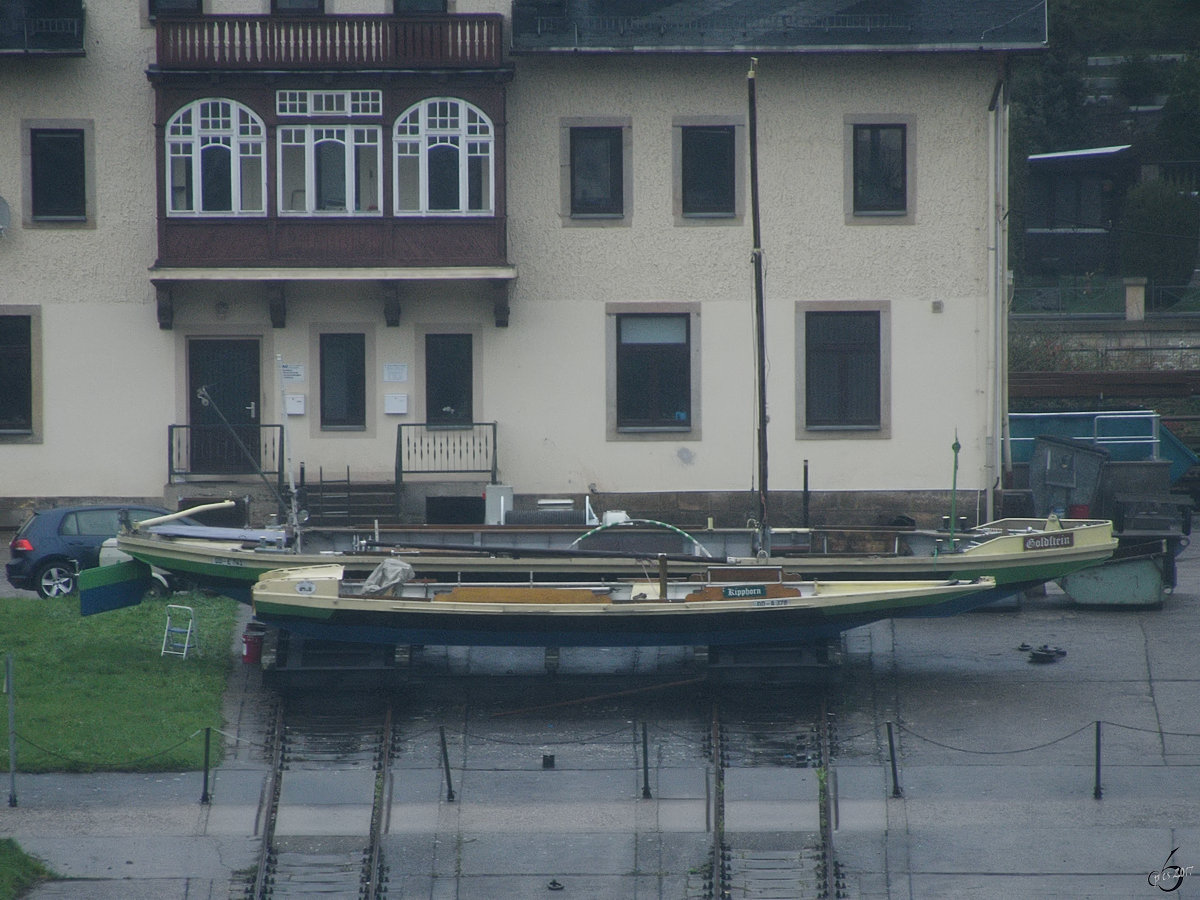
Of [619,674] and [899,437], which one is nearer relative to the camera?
[619,674]

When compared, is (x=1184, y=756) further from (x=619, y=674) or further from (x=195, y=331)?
(x=195, y=331)

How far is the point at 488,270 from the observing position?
25.1 m

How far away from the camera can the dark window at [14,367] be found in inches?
1018

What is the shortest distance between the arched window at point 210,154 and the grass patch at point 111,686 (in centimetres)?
752

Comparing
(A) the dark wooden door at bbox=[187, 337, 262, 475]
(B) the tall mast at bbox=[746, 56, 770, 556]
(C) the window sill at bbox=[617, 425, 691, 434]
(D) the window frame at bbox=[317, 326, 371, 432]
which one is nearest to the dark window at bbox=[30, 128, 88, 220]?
(A) the dark wooden door at bbox=[187, 337, 262, 475]

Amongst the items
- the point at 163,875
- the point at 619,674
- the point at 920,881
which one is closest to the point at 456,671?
the point at 619,674

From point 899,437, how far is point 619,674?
9862 millimetres

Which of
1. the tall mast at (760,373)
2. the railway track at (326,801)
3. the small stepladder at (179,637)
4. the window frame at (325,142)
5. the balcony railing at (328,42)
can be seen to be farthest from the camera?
the window frame at (325,142)

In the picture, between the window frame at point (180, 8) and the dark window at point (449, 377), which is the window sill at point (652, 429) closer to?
the dark window at point (449, 377)

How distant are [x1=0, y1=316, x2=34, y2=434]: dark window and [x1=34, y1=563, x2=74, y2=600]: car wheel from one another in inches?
226

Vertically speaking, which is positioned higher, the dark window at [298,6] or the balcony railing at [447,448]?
the dark window at [298,6]

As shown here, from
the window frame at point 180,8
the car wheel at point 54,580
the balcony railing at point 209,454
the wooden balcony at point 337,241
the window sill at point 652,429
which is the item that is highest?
the window frame at point 180,8

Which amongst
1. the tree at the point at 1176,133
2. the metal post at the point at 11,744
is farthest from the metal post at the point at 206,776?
the tree at the point at 1176,133

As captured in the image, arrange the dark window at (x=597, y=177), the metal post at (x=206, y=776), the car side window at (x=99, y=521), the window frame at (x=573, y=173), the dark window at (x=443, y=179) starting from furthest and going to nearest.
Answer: the dark window at (x=597, y=177) → the window frame at (x=573, y=173) → the dark window at (x=443, y=179) → the car side window at (x=99, y=521) → the metal post at (x=206, y=776)
